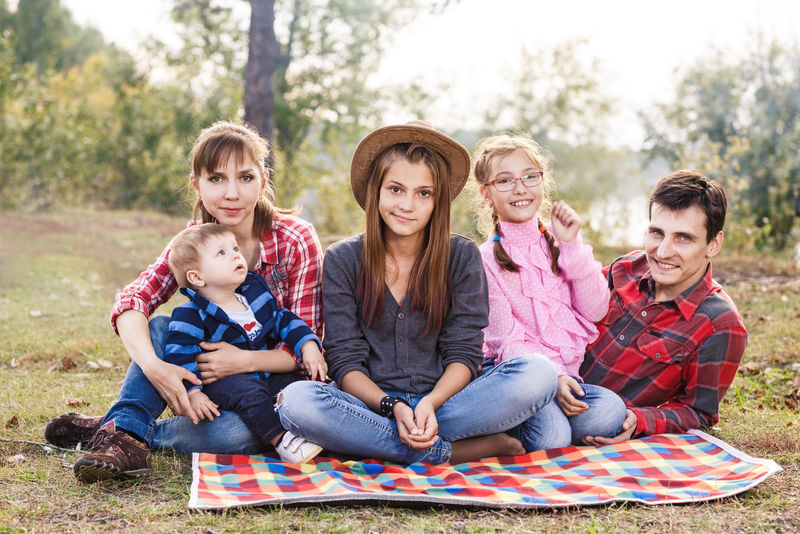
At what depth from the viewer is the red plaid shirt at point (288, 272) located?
3.30 m

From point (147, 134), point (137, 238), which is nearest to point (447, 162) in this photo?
point (137, 238)

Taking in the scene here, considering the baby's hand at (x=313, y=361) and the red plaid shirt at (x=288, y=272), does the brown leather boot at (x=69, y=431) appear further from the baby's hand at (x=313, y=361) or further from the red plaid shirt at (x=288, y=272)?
the baby's hand at (x=313, y=361)

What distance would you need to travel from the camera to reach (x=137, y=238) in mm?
11664

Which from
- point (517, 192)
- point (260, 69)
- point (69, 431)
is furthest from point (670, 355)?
point (260, 69)

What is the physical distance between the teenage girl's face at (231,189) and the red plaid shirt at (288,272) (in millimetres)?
197

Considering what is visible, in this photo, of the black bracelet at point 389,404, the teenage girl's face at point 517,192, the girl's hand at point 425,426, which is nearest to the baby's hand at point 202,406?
the black bracelet at point 389,404

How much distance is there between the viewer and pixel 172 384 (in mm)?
2908

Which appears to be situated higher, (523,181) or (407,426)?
(523,181)

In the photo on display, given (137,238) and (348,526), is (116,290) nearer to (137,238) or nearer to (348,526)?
(137,238)

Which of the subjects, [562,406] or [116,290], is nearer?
[562,406]

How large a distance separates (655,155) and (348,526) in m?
13.8

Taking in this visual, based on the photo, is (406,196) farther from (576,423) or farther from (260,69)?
(260,69)

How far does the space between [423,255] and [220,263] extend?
0.87m

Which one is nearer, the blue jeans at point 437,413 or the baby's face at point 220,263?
Answer: the blue jeans at point 437,413
